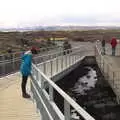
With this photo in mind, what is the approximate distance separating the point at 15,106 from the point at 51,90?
14.0 feet

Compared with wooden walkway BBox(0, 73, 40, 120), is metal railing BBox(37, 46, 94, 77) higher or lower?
lower

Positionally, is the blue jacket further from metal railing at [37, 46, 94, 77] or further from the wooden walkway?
metal railing at [37, 46, 94, 77]

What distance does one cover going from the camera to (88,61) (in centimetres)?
4344

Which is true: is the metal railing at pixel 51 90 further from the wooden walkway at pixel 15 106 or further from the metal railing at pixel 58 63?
the wooden walkway at pixel 15 106

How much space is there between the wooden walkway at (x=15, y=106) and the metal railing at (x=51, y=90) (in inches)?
10.9

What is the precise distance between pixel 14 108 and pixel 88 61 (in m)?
30.8

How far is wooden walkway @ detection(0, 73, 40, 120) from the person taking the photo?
11.6 metres

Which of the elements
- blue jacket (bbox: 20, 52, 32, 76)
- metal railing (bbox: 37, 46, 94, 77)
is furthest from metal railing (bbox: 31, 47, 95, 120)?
blue jacket (bbox: 20, 52, 32, 76)

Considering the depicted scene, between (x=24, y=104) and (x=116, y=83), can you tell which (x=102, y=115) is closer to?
(x=116, y=83)

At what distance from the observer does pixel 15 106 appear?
520 inches

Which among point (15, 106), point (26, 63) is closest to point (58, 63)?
point (26, 63)

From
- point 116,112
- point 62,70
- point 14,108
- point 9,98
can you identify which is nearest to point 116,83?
point 62,70

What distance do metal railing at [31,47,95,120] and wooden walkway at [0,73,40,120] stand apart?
28 centimetres

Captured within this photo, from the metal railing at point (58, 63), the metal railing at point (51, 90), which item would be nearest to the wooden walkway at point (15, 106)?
the metal railing at point (51, 90)
